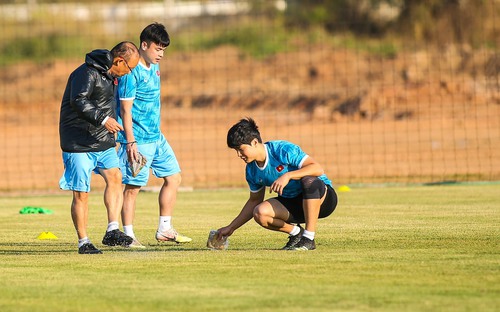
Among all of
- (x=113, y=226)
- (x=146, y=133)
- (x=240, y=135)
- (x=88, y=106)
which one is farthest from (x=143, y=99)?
(x=240, y=135)

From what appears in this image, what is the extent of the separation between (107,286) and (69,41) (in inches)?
1384

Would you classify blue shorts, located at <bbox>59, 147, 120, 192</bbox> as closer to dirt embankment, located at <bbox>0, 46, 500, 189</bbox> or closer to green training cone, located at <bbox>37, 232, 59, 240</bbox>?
green training cone, located at <bbox>37, 232, 59, 240</bbox>

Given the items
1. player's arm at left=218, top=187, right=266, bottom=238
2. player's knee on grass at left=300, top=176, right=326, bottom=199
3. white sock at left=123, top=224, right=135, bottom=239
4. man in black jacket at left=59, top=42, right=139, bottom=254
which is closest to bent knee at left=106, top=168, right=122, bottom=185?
man in black jacket at left=59, top=42, right=139, bottom=254

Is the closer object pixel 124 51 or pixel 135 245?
pixel 124 51

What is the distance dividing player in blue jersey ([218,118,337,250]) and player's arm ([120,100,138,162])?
1.24 meters

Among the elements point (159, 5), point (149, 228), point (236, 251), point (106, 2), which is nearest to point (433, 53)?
point (159, 5)

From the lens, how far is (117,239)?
10.5m

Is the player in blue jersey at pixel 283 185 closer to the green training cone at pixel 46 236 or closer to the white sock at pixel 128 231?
the white sock at pixel 128 231

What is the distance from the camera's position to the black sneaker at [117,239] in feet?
34.3

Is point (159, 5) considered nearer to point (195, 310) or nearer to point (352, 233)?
point (352, 233)

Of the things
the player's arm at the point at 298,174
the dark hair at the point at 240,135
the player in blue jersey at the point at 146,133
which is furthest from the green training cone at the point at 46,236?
the player's arm at the point at 298,174

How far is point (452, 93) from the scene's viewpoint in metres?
33.5

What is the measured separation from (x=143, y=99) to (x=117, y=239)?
1403mm

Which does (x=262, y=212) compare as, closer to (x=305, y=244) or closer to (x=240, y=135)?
(x=305, y=244)
